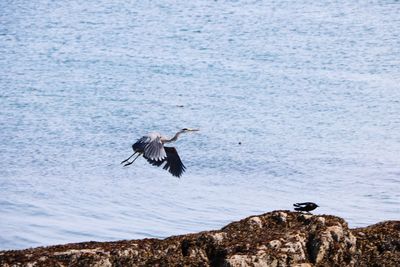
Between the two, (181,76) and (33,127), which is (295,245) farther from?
(181,76)

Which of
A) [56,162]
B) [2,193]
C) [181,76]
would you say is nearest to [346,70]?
[181,76]

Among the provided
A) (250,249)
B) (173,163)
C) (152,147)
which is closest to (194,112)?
(173,163)

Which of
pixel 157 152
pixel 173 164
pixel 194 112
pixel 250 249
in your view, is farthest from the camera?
pixel 194 112

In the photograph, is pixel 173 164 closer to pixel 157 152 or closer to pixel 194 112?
pixel 157 152

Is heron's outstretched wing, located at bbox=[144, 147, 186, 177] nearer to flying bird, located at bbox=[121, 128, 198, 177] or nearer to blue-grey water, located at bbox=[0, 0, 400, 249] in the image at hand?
flying bird, located at bbox=[121, 128, 198, 177]

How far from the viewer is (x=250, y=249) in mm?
9102

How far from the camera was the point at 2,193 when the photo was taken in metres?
16.1

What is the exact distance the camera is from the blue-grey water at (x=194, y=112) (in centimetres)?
1552

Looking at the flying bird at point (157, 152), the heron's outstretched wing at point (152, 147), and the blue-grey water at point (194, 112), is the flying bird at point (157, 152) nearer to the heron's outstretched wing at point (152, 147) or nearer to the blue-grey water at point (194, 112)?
the heron's outstretched wing at point (152, 147)

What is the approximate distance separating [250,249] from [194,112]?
1107cm

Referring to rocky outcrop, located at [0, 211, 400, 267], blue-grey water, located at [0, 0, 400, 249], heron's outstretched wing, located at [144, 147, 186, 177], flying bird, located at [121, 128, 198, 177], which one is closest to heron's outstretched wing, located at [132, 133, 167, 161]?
flying bird, located at [121, 128, 198, 177]

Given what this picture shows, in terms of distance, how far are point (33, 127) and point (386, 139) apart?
262 inches

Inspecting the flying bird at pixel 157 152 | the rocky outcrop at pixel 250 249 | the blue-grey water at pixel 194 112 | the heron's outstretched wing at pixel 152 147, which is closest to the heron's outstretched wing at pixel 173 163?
the flying bird at pixel 157 152

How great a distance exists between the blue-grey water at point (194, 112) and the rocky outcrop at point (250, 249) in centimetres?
467
